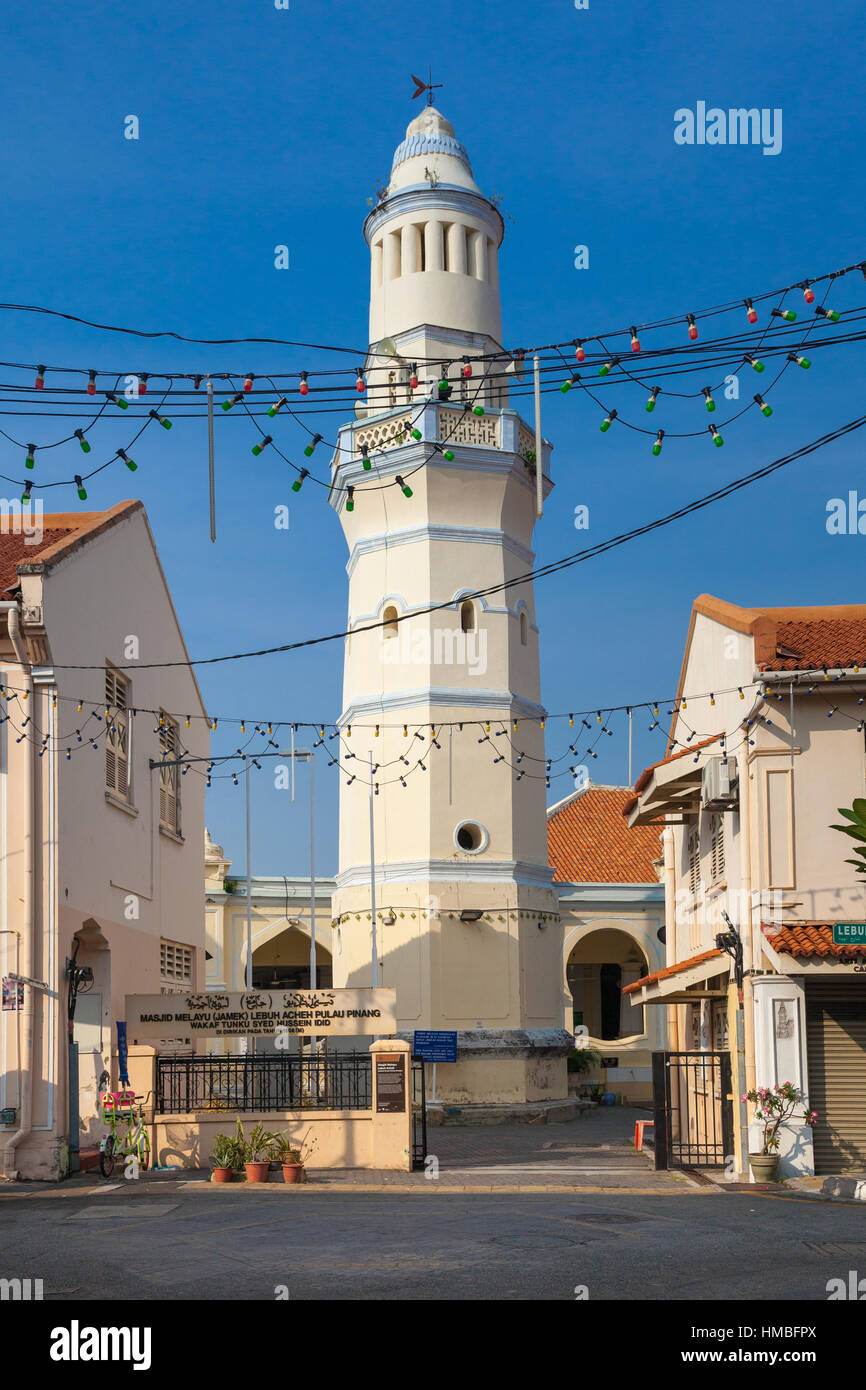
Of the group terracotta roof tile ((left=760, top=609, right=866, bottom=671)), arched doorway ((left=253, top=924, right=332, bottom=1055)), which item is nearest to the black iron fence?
terracotta roof tile ((left=760, top=609, right=866, bottom=671))

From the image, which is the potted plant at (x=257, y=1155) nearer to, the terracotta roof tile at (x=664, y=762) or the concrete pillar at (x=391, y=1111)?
the concrete pillar at (x=391, y=1111)

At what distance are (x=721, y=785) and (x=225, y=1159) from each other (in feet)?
28.5

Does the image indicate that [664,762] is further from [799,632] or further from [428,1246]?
[428,1246]

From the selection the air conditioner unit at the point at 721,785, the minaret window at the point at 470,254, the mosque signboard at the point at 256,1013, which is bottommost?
the mosque signboard at the point at 256,1013

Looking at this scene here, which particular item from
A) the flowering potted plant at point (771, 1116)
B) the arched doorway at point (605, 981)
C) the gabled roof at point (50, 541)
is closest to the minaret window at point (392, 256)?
the gabled roof at point (50, 541)

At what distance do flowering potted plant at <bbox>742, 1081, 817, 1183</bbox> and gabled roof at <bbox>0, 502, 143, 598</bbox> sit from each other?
12106 millimetres

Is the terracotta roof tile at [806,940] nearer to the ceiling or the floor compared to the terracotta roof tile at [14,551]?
nearer to the floor

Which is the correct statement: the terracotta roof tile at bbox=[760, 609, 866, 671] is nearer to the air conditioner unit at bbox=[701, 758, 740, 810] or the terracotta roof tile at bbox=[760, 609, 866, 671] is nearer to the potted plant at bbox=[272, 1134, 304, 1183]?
the air conditioner unit at bbox=[701, 758, 740, 810]

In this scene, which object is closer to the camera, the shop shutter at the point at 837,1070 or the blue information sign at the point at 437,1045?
the shop shutter at the point at 837,1070

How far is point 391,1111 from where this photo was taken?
22.4m

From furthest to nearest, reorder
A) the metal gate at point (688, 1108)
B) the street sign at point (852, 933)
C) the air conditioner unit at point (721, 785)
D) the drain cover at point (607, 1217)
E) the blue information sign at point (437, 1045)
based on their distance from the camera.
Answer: the blue information sign at point (437, 1045) → the air conditioner unit at point (721, 785) → the metal gate at point (688, 1108) → the street sign at point (852, 933) → the drain cover at point (607, 1217)

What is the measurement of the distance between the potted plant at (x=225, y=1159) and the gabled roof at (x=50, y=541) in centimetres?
799

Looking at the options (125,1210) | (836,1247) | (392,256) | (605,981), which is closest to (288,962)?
(605,981)

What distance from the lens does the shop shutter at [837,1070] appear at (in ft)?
68.6
